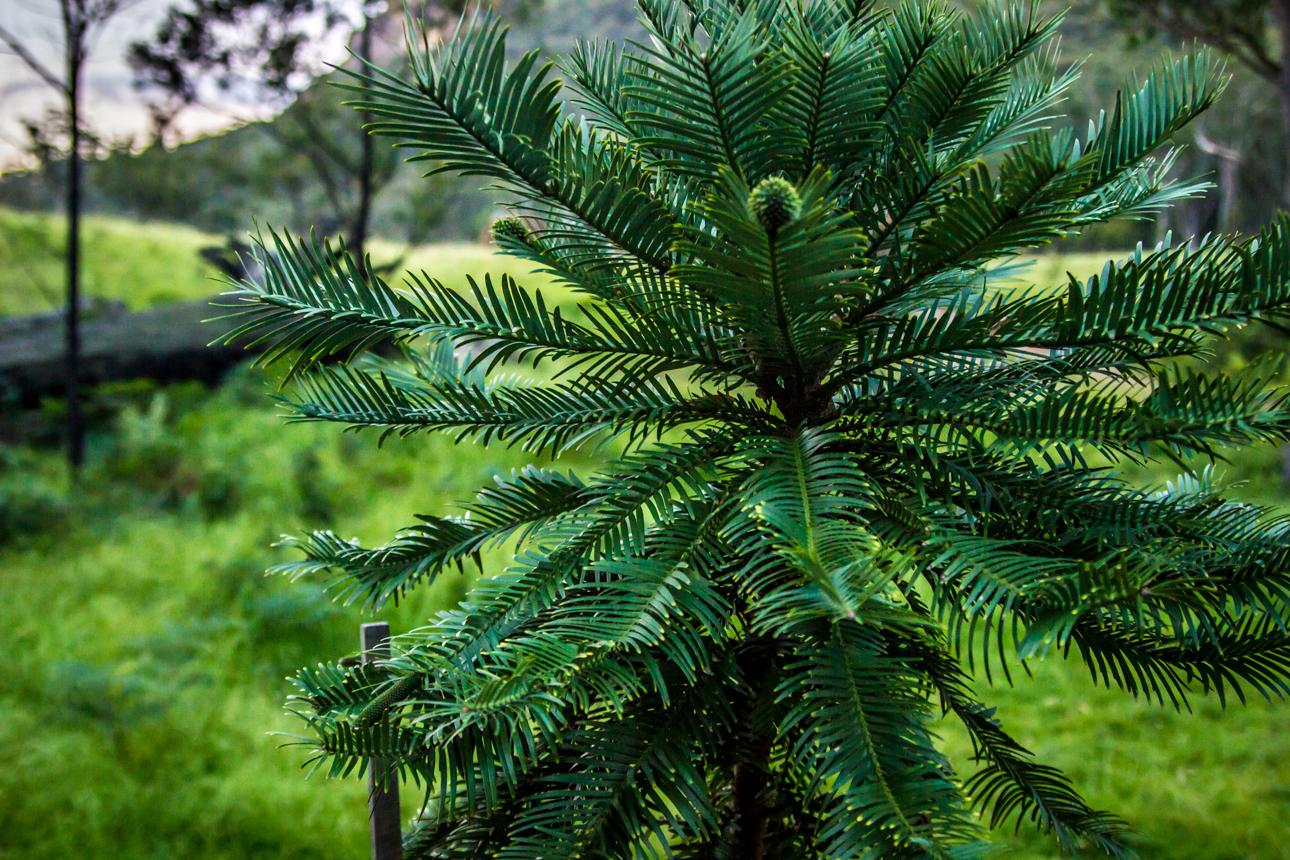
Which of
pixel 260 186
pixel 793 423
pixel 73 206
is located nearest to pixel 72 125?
pixel 73 206

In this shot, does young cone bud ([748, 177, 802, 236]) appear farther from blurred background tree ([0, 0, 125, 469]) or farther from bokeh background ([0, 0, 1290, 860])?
blurred background tree ([0, 0, 125, 469])

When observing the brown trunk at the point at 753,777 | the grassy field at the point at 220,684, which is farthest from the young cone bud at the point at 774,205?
the grassy field at the point at 220,684

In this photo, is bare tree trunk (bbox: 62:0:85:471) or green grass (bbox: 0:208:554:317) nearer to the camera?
bare tree trunk (bbox: 62:0:85:471)

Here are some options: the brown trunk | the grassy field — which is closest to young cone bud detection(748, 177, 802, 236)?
the brown trunk

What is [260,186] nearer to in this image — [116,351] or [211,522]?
[116,351]

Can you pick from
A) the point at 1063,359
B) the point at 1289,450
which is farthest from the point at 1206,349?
the point at 1289,450

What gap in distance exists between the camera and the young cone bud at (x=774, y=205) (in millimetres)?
732

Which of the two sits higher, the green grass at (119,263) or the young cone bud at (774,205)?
the green grass at (119,263)

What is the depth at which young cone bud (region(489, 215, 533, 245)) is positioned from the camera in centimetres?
103

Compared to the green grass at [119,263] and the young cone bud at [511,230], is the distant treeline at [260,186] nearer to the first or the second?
the green grass at [119,263]

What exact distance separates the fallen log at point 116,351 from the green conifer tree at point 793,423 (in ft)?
27.4

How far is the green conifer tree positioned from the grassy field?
236 cm

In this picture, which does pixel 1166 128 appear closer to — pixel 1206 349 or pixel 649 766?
pixel 1206 349

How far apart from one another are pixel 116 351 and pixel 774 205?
31.7 feet
